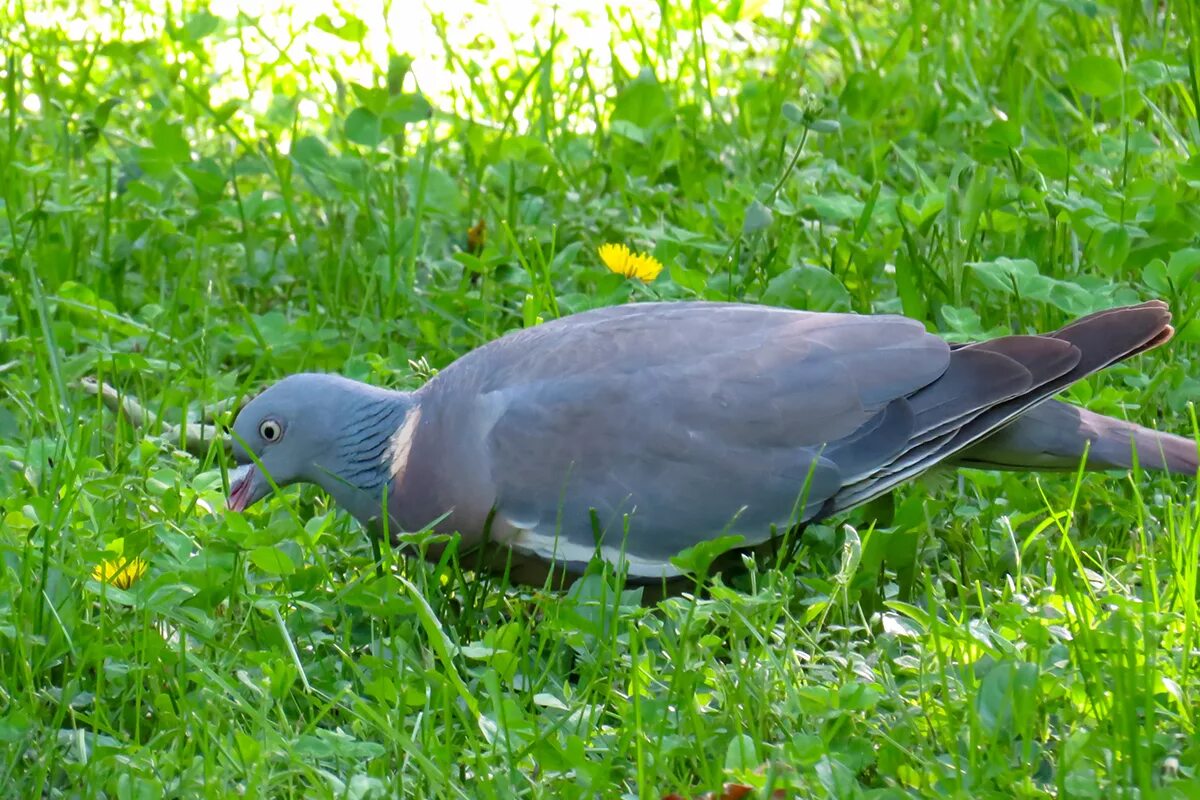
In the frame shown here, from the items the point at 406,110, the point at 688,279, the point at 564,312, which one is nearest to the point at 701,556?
the point at 688,279

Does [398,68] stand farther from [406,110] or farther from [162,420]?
[162,420]

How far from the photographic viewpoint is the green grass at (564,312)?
2.49 meters

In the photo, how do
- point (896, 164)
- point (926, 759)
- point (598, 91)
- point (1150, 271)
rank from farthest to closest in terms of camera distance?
point (598, 91), point (896, 164), point (1150, 271), point (926, 759)

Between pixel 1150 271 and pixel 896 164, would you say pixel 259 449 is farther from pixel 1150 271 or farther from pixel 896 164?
pixel 896 164

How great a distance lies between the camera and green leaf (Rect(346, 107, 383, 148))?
466 centimetres

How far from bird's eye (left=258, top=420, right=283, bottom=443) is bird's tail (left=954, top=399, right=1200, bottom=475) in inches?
50.3

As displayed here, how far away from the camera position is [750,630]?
265 cm

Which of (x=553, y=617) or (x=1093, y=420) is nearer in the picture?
(x=553, y=617)

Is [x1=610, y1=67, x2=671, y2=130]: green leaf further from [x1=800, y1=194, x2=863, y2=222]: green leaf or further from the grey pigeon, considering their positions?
the grey pigeon

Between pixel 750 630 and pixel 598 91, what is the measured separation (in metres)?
3.01

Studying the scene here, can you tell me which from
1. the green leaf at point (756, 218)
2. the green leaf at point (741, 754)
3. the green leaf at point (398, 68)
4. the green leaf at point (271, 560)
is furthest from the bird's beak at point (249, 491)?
the green leaf at point (398, 68)

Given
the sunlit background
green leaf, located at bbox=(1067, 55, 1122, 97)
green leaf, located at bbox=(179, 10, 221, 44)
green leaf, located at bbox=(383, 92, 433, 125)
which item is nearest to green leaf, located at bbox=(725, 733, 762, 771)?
green leaf, located at bbox=(383, 92, 433, 125)

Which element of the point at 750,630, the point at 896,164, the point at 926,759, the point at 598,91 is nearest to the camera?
the point at 926,759

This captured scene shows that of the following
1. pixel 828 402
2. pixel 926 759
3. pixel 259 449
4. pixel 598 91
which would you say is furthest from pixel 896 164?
pixel 926 759
